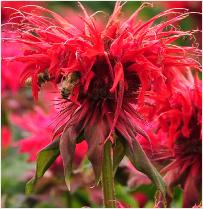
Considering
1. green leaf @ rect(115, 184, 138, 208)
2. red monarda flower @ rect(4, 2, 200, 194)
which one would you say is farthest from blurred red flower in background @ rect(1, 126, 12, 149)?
red monarda flower @ rect(4, 2, 200, 194)

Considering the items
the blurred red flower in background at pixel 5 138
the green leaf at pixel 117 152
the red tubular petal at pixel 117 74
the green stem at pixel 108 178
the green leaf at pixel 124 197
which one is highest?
the red tubular petal at pixel 117 74

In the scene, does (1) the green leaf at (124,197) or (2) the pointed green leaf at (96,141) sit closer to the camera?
(2) the pointed green leaf at (96,141)

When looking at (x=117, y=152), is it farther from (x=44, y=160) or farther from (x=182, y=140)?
(x=182, y=140)

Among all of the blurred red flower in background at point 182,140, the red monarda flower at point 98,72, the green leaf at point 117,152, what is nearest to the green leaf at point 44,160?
the red monarda flower at point 98,72

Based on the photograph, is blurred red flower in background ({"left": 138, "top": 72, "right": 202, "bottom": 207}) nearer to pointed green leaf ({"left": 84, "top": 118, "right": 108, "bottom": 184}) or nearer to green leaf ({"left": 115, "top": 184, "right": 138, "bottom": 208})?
pointed green leaf ({"left": 84, "top": 118, "right": 108, "bottom": 184})

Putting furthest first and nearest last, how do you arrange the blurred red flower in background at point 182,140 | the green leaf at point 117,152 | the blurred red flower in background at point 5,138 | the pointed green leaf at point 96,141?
the blurred red flower in background at point 5,138, the blurred red flower in background at point 182,140, the green leaf at point 117,152, the pointed green leaf at point 96,141

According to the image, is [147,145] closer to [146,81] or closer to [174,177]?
[174,177]

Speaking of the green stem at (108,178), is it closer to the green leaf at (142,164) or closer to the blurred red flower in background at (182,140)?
the green leaf at (142,164)

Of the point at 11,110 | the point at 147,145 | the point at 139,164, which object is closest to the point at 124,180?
the point at 147,145
